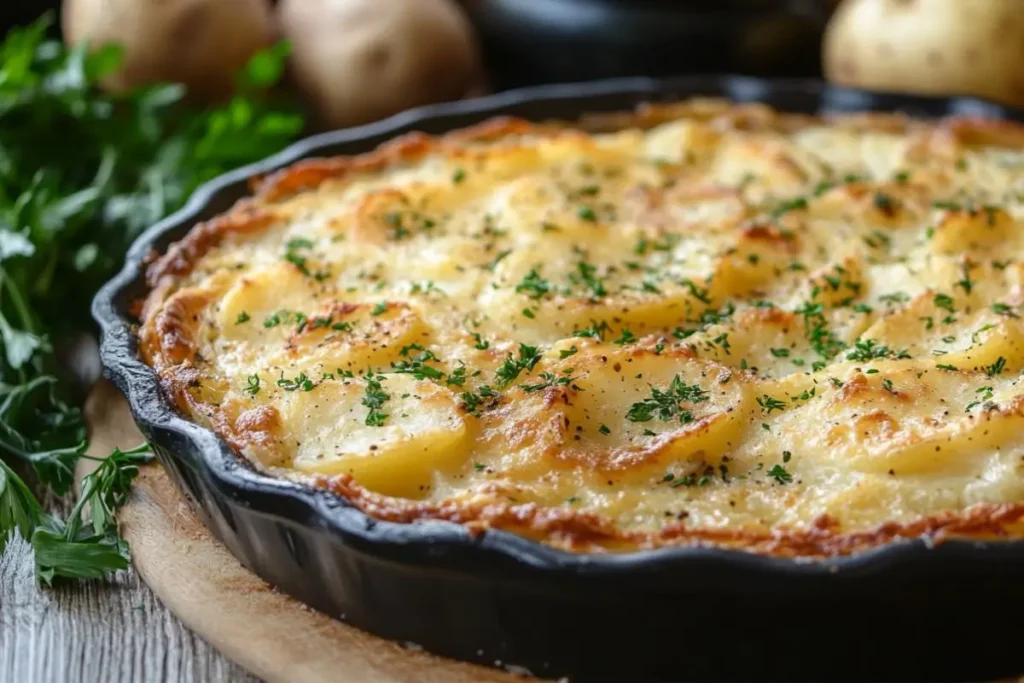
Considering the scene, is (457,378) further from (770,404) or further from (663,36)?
(663,36)

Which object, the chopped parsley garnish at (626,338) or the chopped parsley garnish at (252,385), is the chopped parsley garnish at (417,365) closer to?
the chopped parsley garnish at (252,385)

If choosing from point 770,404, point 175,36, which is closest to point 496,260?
point 770,404

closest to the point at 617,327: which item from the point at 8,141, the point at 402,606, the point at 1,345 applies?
the point at 402,606

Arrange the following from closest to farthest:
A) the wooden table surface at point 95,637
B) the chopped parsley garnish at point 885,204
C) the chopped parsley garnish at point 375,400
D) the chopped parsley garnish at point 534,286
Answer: the wooden table surface at point 95,637 < the chopped parsley garnish at point 375,400 < the chopped parsley garnish at point 534,286 < the chopped parsley garnish at point 885,204

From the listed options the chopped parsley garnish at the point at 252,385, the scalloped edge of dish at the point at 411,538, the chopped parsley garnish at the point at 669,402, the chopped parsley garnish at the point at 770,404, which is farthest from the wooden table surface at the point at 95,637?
the chopped parsley garnish at the point at 770,404

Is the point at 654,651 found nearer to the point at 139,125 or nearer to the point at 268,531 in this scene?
the point at 268,531

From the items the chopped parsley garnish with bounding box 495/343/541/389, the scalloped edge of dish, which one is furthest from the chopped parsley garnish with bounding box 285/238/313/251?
the chopped parsley garnish with bounding box 495/343/541/389
